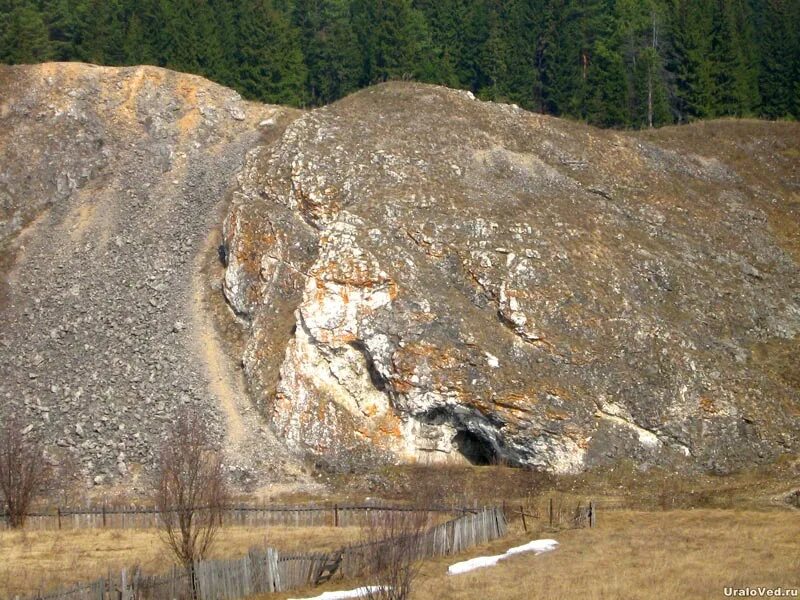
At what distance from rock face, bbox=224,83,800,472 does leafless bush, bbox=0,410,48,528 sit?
8585mm

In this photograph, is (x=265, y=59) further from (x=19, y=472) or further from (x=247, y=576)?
(x=247, y=576)

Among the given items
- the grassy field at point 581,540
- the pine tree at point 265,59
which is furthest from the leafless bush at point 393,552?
the pine tree at point 265,59

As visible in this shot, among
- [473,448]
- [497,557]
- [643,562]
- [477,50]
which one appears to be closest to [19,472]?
[497,557]

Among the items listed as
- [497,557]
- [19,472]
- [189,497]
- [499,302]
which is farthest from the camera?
[499,302]

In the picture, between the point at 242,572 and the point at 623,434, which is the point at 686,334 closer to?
the point at 623,434

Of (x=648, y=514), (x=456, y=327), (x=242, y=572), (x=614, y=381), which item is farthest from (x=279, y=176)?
(x=242, y=572)

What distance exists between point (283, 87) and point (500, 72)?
598 inches

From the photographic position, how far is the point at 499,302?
44938 mm

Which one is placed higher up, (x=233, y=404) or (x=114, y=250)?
(x=114, y=250)

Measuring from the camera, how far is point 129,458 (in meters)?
42.5

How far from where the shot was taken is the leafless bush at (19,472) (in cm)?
3734

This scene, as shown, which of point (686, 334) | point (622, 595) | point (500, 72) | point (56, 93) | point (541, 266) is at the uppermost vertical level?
point (500, 72)

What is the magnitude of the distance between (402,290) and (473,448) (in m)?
6.64

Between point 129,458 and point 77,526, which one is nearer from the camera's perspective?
point 77,526
